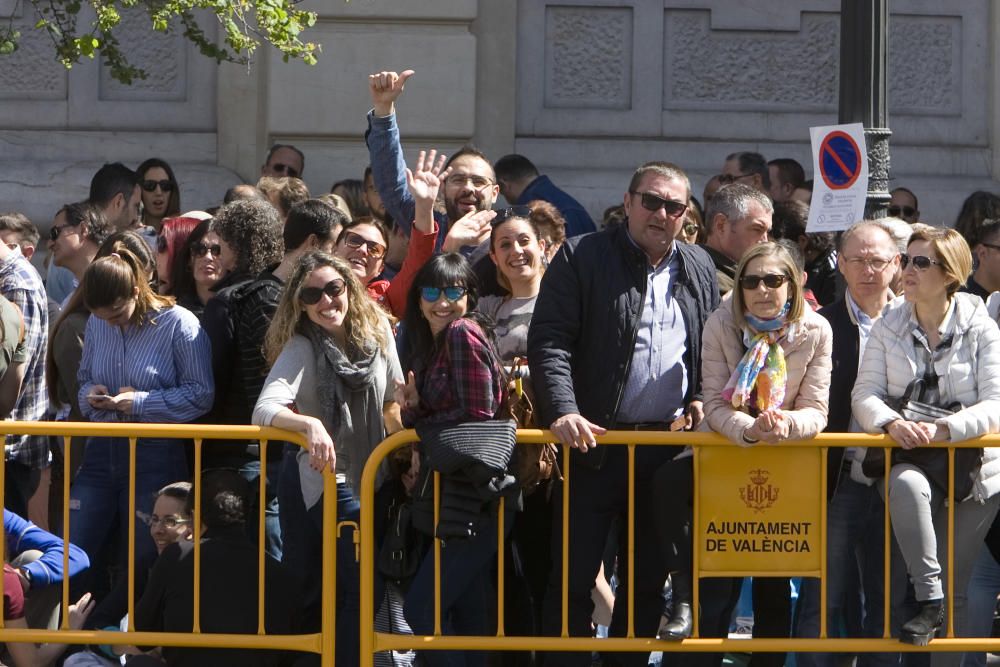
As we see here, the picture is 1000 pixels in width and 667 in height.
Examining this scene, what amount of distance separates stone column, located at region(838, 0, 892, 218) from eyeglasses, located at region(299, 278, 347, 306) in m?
2.48

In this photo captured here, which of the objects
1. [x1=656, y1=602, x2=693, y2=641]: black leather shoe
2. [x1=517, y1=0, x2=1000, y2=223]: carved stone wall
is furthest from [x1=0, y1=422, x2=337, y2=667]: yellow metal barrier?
[x1=517, y1=0, x2=1000, y2=223]: carved stone wall

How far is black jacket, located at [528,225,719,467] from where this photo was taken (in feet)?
20.1

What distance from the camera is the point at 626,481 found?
244 inches

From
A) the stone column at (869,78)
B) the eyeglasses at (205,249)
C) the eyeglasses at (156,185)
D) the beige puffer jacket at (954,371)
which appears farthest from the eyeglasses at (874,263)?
the eyeglasses at (156,185)

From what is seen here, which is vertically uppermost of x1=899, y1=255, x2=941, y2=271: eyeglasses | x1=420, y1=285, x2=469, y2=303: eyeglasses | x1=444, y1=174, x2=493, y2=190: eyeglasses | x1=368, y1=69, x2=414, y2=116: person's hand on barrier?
x1=368, y1=69, x2=414, y2=116: person's hand on barrier

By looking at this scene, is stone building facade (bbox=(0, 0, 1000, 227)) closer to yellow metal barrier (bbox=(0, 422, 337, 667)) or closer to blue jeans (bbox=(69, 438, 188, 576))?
blue jeans (bbox=(69, 438, 188, 576))

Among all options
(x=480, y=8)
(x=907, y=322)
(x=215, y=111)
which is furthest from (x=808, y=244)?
(x=215, y=111)

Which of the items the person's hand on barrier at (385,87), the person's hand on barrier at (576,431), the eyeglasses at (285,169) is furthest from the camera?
the eyeglasses at (285,169)

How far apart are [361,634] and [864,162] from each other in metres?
3.02

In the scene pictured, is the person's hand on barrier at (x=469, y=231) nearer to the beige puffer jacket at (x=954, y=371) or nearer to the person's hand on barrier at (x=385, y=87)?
the person's hand on barrier at (x=385, y=87)

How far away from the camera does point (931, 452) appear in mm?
6062

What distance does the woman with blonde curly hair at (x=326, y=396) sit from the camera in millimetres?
6203

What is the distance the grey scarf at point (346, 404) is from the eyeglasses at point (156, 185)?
11.8 feet

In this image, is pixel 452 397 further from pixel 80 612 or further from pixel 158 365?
pixel 80 612
